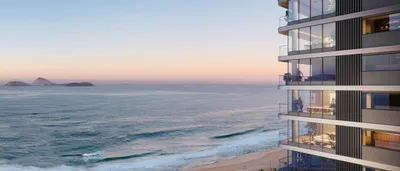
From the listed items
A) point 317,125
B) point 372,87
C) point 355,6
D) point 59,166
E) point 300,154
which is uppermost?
point 355,6

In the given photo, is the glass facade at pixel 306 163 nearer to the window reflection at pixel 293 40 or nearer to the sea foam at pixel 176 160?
the window reflection at pixel 293 40

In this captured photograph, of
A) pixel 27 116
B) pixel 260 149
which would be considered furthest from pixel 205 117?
pixel 27 116

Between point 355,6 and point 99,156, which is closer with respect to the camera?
point 355,6

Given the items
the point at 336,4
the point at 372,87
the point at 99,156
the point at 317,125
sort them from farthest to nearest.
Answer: the point at 99,156
the point at 317,125
the point at 336,4
the point at 372,87

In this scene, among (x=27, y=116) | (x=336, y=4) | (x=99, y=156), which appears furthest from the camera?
(x=27, y=116)

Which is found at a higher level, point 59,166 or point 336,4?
point 336,4

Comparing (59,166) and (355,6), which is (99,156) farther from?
(355,6)

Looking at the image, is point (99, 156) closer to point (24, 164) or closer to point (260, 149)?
point (24, 164)
